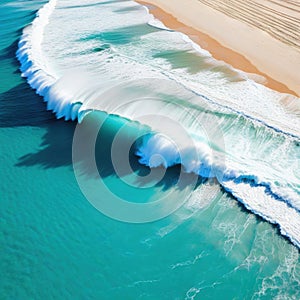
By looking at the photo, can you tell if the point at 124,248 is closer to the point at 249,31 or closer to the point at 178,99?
the point at 178,99

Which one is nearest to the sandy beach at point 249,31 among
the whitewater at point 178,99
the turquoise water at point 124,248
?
A: the whitewater at point 178,99

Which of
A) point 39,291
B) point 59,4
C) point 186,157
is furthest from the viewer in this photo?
point 59,4

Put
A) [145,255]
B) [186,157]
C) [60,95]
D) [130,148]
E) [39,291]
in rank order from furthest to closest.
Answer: [60,95] → [130,148] → [186,157] → [145,255] → [39,291]

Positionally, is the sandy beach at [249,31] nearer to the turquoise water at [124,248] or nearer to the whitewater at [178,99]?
the whitewater at [178,99]

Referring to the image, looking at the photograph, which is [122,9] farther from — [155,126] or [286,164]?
[286,164]

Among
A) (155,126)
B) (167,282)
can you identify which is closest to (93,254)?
(167,282)

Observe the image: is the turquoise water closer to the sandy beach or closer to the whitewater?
the whitewater

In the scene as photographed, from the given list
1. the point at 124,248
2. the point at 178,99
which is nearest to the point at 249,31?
the point at 178,99
